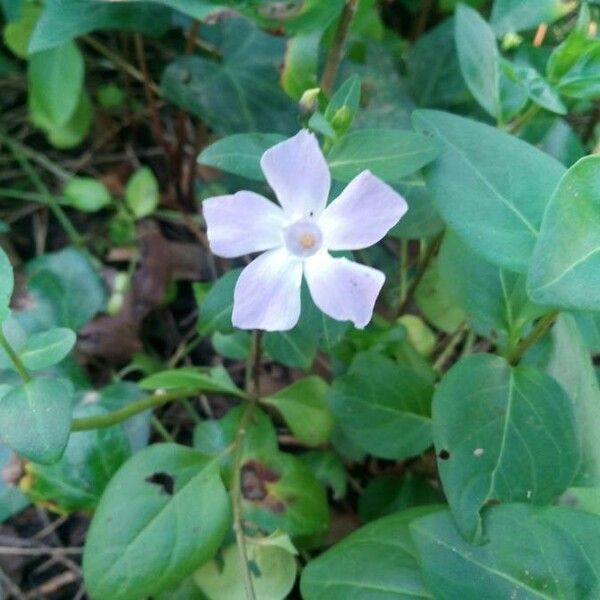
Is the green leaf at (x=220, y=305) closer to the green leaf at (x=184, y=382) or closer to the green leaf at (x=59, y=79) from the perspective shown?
the green leaf at (x=184, y=382)

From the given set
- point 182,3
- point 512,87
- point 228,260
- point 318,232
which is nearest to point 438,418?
point 318,232

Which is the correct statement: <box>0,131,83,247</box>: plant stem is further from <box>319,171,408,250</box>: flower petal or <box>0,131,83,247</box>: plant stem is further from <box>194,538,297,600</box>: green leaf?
<box>319,171,408,250</box>: flower petal

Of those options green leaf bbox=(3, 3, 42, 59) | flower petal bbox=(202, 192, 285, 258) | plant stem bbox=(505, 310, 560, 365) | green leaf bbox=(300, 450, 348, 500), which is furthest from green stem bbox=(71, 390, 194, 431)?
green leaf bbox=(3, 3, 42, 59)

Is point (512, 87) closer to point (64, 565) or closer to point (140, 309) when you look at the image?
point (140, 309)

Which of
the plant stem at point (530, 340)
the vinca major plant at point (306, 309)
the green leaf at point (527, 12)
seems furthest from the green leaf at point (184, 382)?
the green leaf at point (527, 12)

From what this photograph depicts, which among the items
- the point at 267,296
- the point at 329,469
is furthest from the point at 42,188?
the point at 267,296

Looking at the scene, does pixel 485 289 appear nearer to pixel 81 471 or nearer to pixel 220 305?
pixel 220 305
